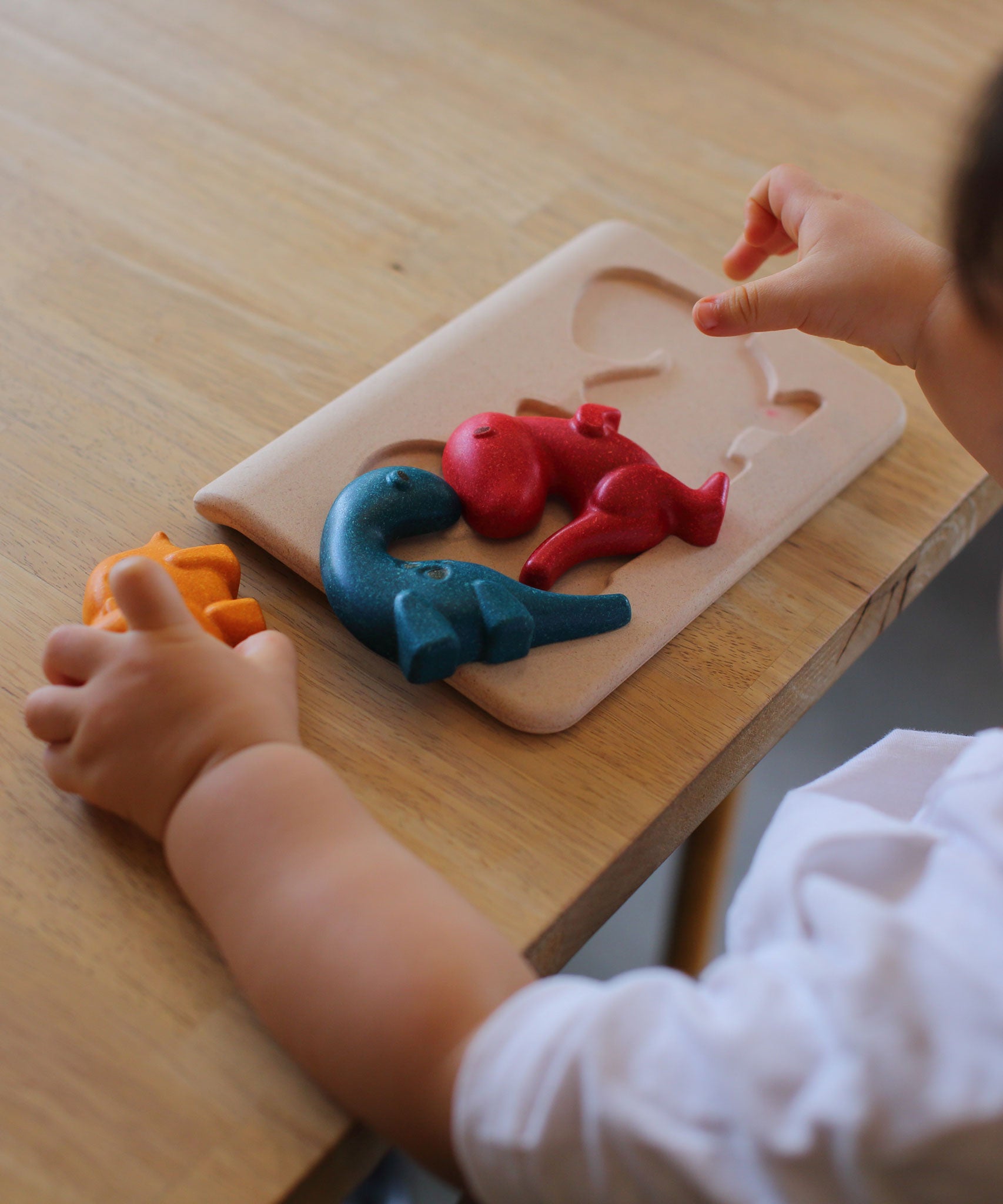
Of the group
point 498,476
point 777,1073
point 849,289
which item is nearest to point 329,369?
point 498,476

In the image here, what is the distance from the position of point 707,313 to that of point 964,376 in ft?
0.40

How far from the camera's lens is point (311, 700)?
16.3 inches

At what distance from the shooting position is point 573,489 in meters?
0.46

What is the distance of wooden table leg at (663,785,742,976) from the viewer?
2.30 ft

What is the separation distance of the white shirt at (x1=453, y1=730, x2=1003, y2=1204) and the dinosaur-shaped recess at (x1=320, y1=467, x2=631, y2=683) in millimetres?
121

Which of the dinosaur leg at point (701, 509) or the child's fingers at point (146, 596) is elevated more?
the child's fingers at point (146, 596)

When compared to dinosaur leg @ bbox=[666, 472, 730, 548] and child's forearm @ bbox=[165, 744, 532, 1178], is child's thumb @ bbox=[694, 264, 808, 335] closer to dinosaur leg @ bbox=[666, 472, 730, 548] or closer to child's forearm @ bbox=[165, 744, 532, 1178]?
dinosaur leg @ bbox=[666, 472, 730, 548]

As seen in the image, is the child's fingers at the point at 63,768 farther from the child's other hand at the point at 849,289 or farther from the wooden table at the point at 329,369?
the child's other hand at the point at 849,289

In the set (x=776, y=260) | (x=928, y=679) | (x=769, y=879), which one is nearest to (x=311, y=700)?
(x=769, y=879)

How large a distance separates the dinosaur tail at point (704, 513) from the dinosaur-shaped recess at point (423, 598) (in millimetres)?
53

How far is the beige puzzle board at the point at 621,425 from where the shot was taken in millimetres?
439

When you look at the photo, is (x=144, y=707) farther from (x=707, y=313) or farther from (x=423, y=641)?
(x=707, y=313)

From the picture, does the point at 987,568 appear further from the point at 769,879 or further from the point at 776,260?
the point at 769,879

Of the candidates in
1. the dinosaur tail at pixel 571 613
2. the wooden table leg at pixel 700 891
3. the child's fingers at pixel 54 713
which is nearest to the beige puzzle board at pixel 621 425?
the dinosaur tail at pixel 571 613
